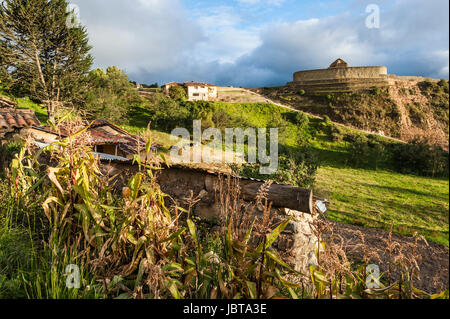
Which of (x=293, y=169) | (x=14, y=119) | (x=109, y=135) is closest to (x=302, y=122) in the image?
(x=293, y=169)

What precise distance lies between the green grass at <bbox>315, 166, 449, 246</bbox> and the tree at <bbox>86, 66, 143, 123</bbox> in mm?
5650

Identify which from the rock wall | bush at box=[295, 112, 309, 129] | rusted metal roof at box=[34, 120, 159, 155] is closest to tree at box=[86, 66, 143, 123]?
rusted metal roof at box=[34, 120, 159, 155]

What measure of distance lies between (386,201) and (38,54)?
13.0 m

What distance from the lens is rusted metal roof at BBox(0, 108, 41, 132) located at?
4422 millimetres

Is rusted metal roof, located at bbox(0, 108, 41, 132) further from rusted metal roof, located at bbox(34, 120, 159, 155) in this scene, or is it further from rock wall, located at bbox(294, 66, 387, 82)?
rock wall, located at bbox(294, 66, 387, 82)

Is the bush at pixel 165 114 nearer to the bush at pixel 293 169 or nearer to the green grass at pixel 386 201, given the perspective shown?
the bush at pixel 293 169

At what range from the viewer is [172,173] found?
3432 millimetres

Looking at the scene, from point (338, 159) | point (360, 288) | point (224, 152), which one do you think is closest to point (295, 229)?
point (360, 288)

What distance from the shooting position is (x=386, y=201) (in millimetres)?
10508

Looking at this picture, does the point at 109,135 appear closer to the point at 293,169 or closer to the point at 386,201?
the point at 293,169

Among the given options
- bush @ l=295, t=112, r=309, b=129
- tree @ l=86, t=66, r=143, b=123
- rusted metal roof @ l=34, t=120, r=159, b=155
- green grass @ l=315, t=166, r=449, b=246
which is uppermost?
bush @ l=295, t=112, r=309, b=129

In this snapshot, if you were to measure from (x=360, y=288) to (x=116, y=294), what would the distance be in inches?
55.8

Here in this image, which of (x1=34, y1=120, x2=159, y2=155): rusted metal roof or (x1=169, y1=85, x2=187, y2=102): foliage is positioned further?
(x1=169, y1=85, x2=187, y2=102): foliage
